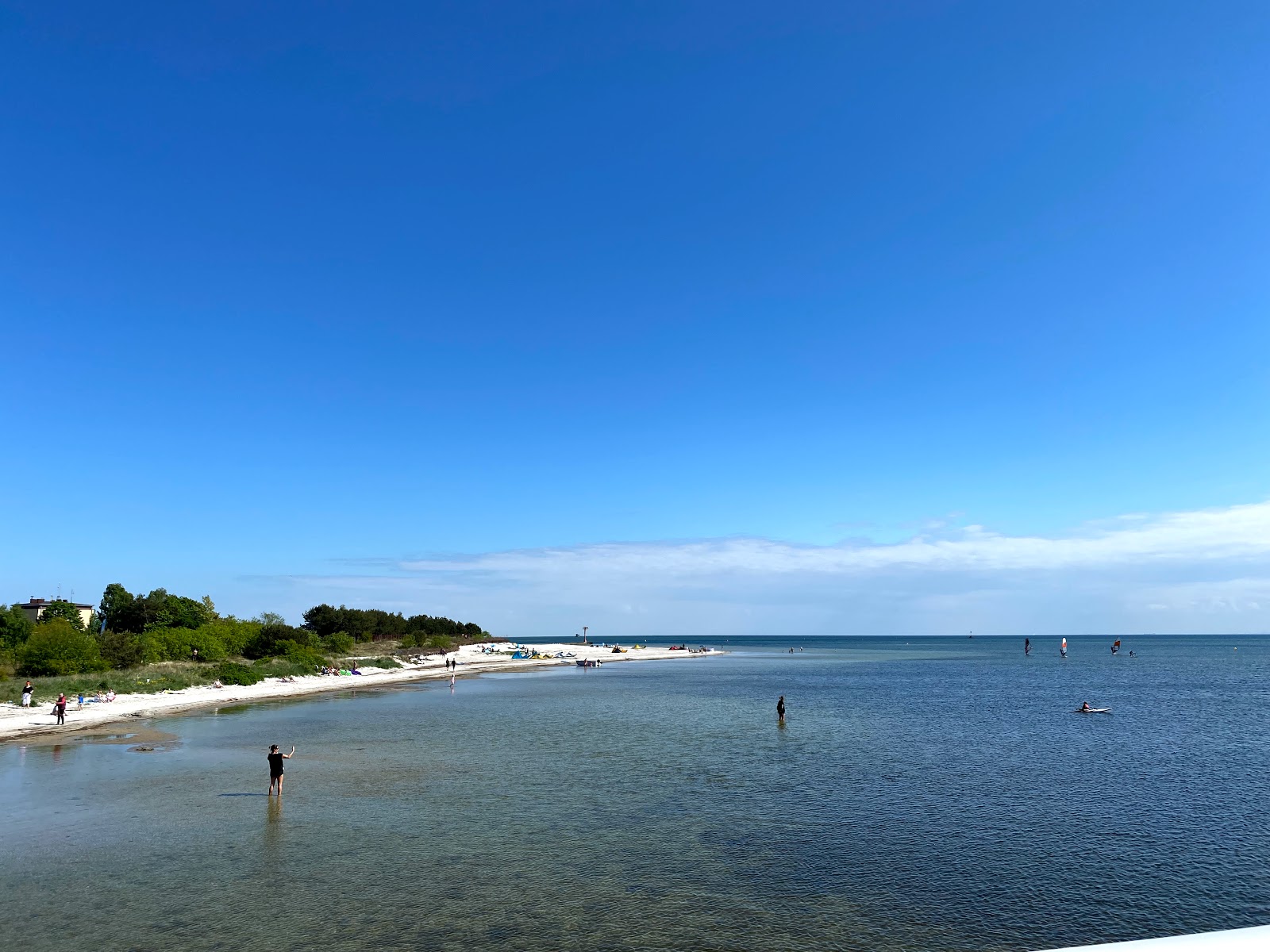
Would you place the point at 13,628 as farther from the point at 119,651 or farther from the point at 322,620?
the point at 322,620

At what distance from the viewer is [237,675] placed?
84.5 metres

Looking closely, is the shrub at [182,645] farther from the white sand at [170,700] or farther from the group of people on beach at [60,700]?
the group of people on beach at [60,700]

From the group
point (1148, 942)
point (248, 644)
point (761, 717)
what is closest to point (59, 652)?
point (248, 644)

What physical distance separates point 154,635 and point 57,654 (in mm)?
26839

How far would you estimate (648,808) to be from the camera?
31484mm

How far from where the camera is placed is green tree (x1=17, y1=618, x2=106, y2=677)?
6856 centimetres

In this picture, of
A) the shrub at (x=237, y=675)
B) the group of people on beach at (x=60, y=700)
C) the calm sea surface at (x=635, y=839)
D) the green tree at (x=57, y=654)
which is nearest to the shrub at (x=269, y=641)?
the shrub at (x=237, y=675)

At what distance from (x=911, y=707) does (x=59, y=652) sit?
80.6m

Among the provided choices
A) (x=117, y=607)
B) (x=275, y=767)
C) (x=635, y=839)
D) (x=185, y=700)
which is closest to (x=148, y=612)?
(x=117, y=607)

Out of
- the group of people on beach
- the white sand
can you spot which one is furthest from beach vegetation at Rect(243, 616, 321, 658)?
the group of people on beach

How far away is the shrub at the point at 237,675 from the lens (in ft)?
274

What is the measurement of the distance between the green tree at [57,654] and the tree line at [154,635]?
7 centimetres

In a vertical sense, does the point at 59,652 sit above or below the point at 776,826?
above

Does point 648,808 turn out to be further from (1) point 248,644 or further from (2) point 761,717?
(1) point 248,644
